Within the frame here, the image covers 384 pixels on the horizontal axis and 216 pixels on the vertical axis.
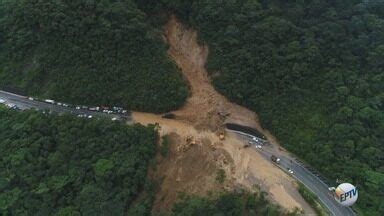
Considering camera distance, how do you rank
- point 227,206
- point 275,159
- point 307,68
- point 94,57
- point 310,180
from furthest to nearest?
1. point 94,57
2. point 307,68
3. point 275,159
4. point 310,180
5. point 227,206

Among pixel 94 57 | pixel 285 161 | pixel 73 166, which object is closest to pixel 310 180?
pixel 285 161

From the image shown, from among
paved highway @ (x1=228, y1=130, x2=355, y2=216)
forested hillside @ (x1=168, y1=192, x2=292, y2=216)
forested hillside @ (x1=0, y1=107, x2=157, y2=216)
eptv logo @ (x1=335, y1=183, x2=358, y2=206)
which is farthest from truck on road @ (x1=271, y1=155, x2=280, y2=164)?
forested hillside @ (x1=0, y1=107, x2=157, y2=216)

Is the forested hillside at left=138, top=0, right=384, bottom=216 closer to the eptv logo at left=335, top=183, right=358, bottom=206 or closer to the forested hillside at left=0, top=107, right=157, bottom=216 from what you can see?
the eptv logo at left=335, top=183, right=358, bottom=206

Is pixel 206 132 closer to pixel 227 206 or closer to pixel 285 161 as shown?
pixel 285 161

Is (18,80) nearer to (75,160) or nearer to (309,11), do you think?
(75,160)

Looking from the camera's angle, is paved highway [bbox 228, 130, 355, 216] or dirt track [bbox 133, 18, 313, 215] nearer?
paved highway [bbox 228, 130, 355, 216]

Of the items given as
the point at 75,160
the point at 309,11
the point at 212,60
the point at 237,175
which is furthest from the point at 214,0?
the point at 75,160
